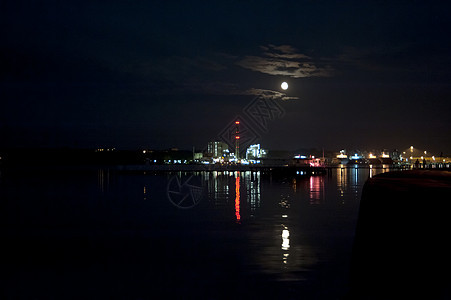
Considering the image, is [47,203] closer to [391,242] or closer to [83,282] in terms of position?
[83,282]

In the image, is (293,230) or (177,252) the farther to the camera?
(293,230)

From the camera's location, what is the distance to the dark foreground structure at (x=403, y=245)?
5844 millimetres

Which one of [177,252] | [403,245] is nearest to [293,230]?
[177,252]

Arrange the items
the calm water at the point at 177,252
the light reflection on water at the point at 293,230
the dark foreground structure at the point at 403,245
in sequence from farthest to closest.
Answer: the light reflection on water at the point at 293,230
the calm water at the point at 177,252
the dark foreground structure at the point at 403,245

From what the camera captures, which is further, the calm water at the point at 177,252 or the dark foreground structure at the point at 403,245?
the calm water at the point at 177,252

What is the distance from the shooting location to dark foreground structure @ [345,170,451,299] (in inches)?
230

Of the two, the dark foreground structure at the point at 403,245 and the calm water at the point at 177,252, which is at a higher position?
the dark foreground structure at the point at 403,245

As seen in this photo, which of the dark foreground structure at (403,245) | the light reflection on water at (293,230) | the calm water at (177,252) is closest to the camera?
the dark foreground structure at (403,245)

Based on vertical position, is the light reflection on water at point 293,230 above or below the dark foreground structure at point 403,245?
below

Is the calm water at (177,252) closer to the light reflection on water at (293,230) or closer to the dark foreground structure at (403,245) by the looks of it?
the light reflection on water at (293,230)

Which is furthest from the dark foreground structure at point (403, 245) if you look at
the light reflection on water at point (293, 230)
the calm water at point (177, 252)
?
the light reflection on water at point (293, 230)

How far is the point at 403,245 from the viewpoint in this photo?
249 inches

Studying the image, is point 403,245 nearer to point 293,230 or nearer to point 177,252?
point 177,252

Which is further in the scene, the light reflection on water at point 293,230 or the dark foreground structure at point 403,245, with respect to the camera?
the light reflection on water at point 293,230
